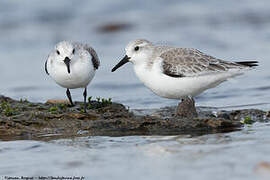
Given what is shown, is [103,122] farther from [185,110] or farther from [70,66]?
[70,66]

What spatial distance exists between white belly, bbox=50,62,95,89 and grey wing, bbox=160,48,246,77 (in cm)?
131

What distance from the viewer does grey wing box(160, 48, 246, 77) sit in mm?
7895

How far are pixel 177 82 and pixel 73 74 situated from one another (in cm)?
174

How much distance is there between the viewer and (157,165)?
19.1 feet

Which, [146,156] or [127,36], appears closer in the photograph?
[146,156]

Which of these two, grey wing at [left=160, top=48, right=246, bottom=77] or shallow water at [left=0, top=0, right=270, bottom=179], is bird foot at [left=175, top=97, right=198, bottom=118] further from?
shallow water at [left=0, top=0, right=270, bottom=179]

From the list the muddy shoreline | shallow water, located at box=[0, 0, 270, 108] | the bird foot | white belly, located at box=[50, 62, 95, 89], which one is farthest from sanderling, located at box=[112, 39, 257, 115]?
shallow water, located at box=[0, 0, 270, 108]

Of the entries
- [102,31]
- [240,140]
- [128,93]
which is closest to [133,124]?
[240,140]

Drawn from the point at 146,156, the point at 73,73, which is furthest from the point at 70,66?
the point at 146,156

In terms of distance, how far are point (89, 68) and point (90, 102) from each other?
558 millimetres

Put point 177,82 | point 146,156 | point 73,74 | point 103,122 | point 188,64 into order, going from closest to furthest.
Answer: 1. point 146,156
2. point 103,122
3. point 177,82
4. point 188,64
5. point 73,74

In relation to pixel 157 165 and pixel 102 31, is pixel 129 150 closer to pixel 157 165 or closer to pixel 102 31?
pixel 157 165

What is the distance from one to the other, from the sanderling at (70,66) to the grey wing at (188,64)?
1.33 meters

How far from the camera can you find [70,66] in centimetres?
863
